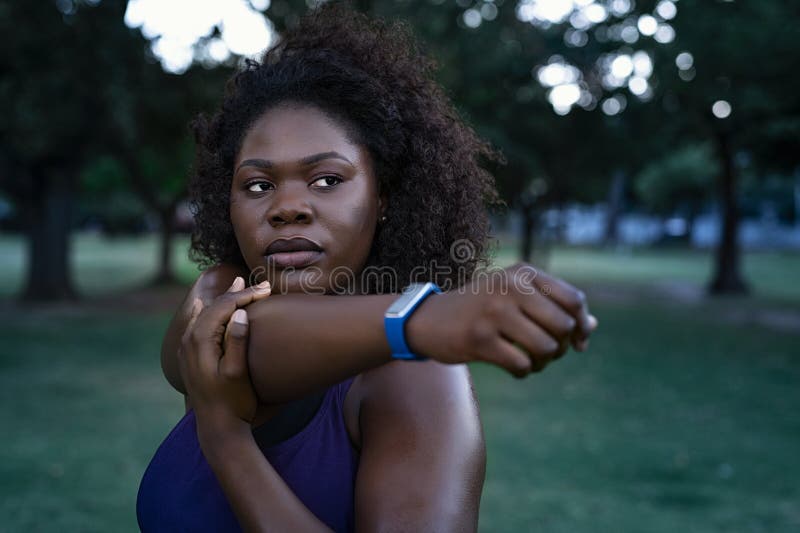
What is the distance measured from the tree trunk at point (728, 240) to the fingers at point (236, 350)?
21498 mm

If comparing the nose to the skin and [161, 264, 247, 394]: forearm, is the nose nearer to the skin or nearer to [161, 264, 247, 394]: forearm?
the skin

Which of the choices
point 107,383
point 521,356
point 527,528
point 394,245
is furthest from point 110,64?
point 521,356

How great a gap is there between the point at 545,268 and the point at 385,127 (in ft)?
44.2

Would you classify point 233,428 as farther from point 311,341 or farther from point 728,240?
point 728,240

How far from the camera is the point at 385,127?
1.89 metres

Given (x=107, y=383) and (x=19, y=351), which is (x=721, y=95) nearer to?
(x=107, y=383)

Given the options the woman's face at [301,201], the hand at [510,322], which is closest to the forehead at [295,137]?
the woman's face at [301,201]

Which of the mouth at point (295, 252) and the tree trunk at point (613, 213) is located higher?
the tree trunk at point (613, 213)

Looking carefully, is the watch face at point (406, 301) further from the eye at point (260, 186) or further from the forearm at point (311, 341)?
the eye at point (260, 186)

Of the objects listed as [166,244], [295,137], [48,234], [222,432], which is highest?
[295,137]

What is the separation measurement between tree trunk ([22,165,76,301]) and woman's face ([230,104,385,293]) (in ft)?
57.1

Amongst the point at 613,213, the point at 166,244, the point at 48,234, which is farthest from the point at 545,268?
the point at 613,213

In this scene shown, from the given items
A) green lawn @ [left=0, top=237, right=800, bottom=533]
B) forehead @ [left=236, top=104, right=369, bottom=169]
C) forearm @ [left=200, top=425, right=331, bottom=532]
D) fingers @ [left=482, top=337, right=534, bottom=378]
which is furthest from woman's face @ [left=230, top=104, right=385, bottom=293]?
green lawn @ [left=0, top=237, right=800, bottom=533]

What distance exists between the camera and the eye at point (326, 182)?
173cm
